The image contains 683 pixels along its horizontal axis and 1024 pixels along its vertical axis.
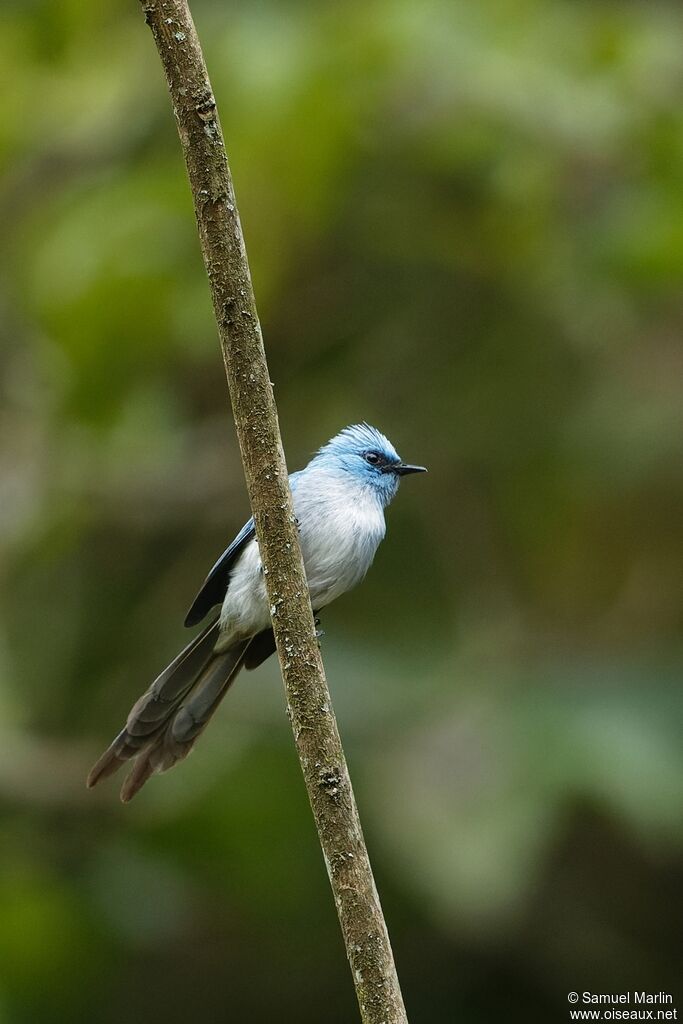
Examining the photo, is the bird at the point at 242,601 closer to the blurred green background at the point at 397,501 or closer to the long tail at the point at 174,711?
the long tail at the point at 174,711

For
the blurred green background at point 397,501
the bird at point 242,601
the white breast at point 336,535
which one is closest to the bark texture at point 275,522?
the bird at point 242,601

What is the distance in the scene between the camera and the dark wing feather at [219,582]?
373cm

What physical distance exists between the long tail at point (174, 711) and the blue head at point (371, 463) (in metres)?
0.64

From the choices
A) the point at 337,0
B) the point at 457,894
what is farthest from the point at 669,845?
the point at 337,0

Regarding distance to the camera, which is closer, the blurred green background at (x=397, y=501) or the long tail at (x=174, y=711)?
the long tail at (x=174, y=711)

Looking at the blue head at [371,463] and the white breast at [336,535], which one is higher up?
the blue head at [371,463]

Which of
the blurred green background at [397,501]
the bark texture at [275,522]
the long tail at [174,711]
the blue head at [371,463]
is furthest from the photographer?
the blurred green background at [397,501]

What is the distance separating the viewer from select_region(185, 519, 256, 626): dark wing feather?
3.73 meters

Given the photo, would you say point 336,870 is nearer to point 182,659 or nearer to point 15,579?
point 182,659

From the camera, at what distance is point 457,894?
4398mm

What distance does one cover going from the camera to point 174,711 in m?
3.82

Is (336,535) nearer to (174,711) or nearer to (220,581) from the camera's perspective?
(220,581)

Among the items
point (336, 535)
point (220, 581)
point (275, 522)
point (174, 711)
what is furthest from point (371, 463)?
point (275, 522)

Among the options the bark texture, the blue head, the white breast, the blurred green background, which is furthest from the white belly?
the bark texture
